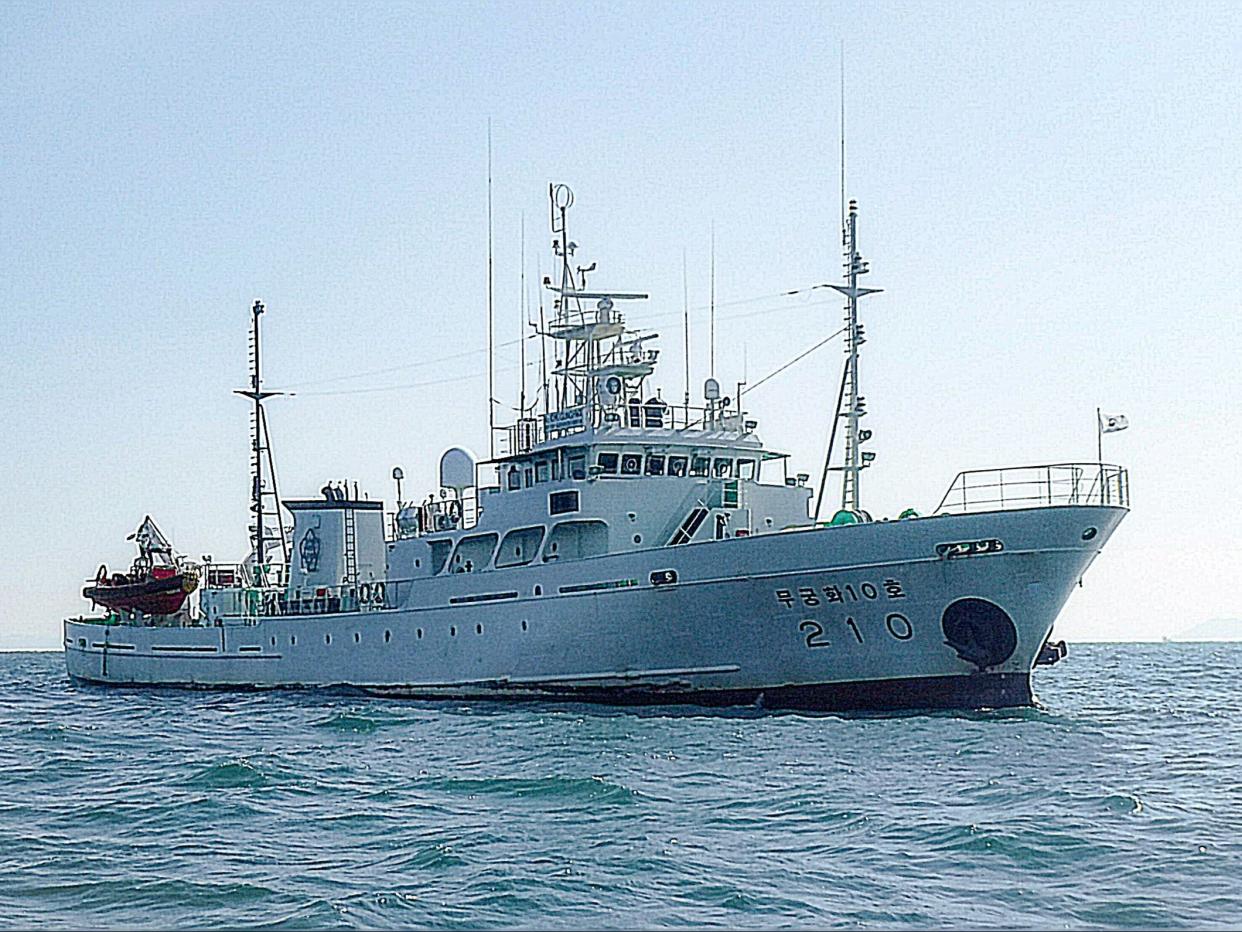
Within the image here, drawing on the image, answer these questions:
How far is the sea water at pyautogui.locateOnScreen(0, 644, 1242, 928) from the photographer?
13125 millimetres

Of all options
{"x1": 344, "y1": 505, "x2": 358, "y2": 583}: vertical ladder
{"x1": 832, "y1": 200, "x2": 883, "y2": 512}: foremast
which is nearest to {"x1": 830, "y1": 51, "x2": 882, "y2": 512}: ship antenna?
{"x1": 832, "y1": 200, "x2": 883, "y2": 512}: foremast

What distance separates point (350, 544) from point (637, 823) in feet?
98.0

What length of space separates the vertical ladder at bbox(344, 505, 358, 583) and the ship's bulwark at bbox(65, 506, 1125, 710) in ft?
35.1

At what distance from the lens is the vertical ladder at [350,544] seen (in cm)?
4572

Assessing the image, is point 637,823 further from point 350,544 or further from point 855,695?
point 350,544

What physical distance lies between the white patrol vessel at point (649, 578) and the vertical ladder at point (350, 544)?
0.07 m

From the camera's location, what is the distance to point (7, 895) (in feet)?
46.4

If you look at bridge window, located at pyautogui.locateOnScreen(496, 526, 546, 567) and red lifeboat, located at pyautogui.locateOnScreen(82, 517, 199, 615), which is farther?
red lifeboat, located at pyautogui.locateOnScreen(82, 517, 199, 615)

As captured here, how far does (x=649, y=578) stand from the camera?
30406 mm

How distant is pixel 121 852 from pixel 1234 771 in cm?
1617

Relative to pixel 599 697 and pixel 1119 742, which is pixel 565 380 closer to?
pixel 599 697

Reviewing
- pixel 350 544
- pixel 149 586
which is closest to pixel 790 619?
pixel 350 544

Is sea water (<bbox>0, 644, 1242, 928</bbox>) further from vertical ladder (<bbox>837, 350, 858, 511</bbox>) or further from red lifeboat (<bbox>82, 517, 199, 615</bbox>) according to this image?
red lifeboat (<bbox>82, 517, 199, 615</bbox>)

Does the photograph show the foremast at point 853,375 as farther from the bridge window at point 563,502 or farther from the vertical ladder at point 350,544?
the vertical ladder at point 350,544
